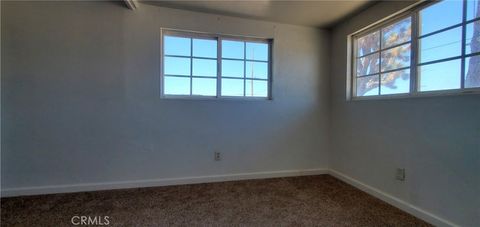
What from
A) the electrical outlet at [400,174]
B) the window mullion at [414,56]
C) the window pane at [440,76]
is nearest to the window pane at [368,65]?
the window mullion at [414,56]

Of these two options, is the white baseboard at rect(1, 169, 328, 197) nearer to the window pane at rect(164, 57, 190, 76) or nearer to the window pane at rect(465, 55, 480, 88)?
the window pane at rect(164, 57, 190, 76)

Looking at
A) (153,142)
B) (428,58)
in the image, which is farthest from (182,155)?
(428,58)

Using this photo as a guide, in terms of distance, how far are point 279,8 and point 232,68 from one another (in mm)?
937

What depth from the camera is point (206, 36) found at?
292 centimetres

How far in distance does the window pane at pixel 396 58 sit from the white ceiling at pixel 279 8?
0.62 meters

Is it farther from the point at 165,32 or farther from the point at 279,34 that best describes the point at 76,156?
the point at 279,34

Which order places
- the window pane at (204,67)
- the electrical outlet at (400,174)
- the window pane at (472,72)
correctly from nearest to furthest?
the window pane at (472,72) → the electrical outlet at (400,174) → the window pane at (204,67)

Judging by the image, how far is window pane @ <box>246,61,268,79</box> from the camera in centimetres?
308

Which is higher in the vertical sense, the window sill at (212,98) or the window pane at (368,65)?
the window pane at (368,65)

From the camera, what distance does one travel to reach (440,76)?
1.93 m

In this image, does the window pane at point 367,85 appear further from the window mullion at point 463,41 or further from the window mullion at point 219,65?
the window mullion at point 219,65

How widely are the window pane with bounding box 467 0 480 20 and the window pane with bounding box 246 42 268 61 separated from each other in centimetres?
201

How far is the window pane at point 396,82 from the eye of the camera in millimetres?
2219

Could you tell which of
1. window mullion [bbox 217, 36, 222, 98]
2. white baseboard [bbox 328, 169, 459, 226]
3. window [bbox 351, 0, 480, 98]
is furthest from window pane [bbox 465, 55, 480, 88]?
window mullion [bbox 217, 36, 222, 98]
